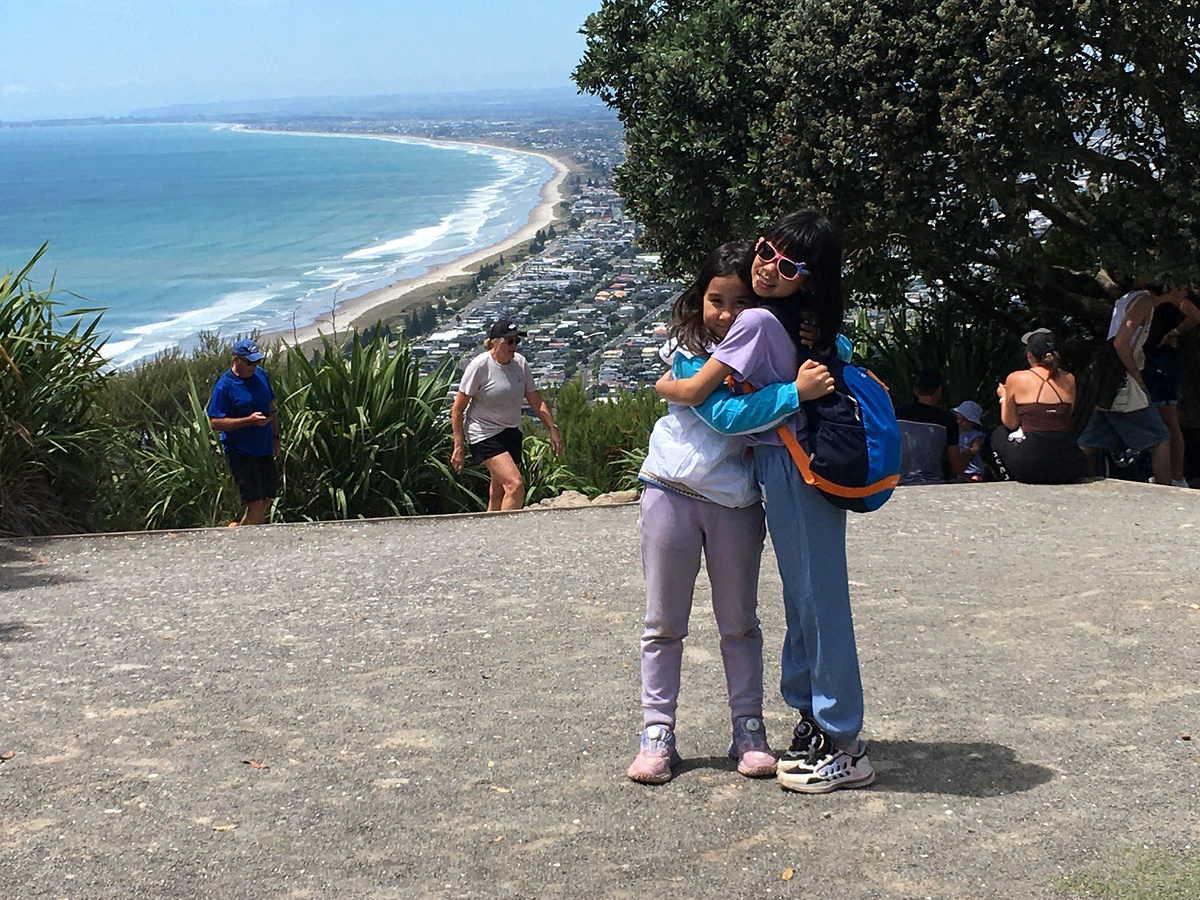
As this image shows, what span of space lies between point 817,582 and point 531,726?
1287mm

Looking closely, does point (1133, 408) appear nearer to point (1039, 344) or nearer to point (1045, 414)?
point (1045, 414)

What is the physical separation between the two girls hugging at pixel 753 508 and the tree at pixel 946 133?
6.48m

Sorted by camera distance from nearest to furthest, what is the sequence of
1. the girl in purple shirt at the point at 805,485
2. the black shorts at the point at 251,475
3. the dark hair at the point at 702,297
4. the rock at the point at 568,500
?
1. the girl in purple shirt at the point at 805,485
2. the dark hair at the point at 702,297
3. the black shorts at the point at 251,475
4. the rock at the point at 568,500

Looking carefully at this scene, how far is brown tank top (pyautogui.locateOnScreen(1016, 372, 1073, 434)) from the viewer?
364 inches

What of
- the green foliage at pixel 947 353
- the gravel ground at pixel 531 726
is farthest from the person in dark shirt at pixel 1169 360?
the gravel ground at pixel 531 726

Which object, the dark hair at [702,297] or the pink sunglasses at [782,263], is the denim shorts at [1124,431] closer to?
the dark hair at [702,297]

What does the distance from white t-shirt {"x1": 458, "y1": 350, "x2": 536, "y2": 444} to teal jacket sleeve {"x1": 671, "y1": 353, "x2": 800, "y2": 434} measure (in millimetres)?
4815

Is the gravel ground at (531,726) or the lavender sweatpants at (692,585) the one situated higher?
the lavender sweatpants at (692,585)

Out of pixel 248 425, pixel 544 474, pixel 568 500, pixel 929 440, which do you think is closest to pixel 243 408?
pixel 248 425

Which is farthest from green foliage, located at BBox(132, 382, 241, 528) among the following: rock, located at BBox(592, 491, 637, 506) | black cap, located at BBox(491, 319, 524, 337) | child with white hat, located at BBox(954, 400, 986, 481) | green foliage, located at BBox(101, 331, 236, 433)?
child with white hat, located at BBox(954, 400, 986, 481)

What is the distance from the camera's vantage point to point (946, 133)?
33.8ft

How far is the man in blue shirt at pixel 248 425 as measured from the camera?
29.7ft

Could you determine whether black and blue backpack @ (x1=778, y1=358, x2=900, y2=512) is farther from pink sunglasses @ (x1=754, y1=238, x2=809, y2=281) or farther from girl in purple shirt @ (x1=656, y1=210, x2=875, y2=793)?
pink sunglasses @ (x1=754, y1=238, x2=809, y2=281)

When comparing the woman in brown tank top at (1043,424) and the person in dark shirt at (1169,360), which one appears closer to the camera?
the woman in brown tank top at (1043,424)
